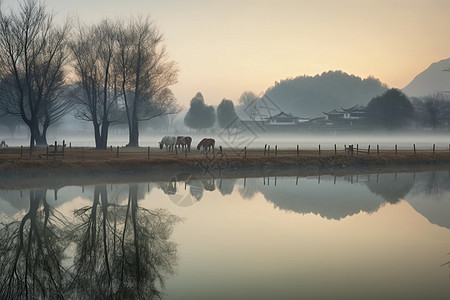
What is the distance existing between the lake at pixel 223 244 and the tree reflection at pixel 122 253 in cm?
3

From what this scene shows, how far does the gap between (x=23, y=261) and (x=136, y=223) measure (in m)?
5.13

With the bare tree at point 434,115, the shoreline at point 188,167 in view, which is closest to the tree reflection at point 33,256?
the shoreline at point 188,167

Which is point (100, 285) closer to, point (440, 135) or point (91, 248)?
point (91, 248)

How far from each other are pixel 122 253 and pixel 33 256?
2544 millimetres

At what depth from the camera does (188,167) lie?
110 ft

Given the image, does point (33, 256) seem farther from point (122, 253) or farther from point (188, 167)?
point (188, 167)

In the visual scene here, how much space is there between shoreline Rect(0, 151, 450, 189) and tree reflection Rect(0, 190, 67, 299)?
1044cm

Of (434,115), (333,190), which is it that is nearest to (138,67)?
(333,190)

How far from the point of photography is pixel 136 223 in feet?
54.4

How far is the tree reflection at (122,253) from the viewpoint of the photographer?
9758mm

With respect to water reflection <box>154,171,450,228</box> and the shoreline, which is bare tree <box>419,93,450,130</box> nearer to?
the shoreline

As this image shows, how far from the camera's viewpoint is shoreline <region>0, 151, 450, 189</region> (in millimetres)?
29184

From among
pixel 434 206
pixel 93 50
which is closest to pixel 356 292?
pixel 434 206

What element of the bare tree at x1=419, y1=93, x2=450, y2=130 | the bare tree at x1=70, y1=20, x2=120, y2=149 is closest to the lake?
the bare tree at x1=70, y1=20, x2=120, y2=149
